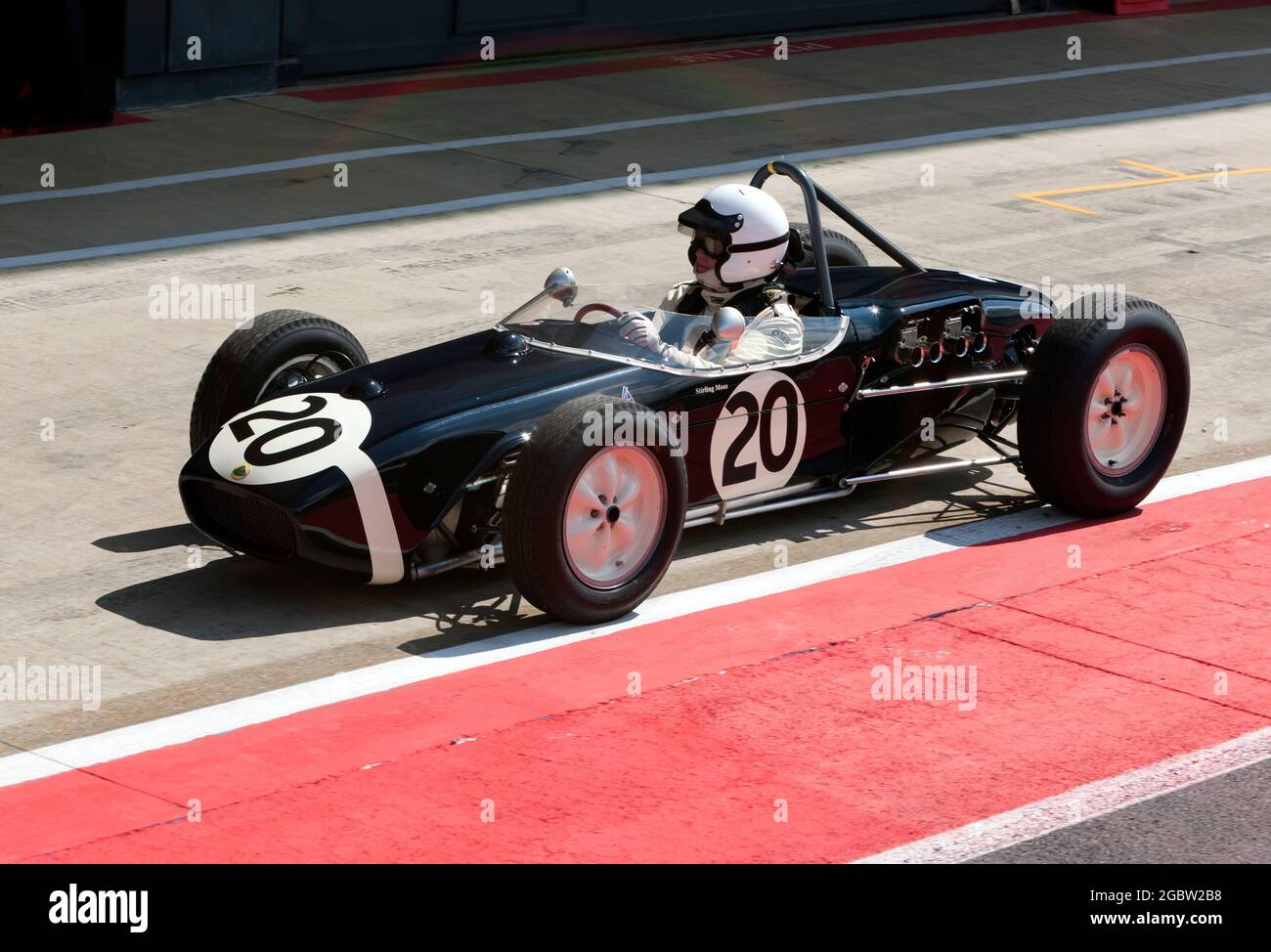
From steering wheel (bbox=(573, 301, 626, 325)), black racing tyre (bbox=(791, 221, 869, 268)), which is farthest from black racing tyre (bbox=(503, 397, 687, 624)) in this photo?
black racing tyre (bbox=(791, 221, 869, 268))

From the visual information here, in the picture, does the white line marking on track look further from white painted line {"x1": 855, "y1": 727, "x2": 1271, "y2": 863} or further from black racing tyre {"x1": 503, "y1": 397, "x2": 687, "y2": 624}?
white painted line {"x1": 855, "y1": 727, "x2": 1271, "y2": 863}

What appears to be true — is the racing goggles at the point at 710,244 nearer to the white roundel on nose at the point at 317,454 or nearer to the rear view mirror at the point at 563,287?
the rear view mirror at the point at 563,287

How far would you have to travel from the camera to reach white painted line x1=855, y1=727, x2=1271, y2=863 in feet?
19.7

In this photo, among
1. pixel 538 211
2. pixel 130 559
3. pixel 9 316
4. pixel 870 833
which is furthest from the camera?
pixel 538 211

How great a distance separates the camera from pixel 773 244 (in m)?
8.70

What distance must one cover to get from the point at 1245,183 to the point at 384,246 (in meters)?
7.21

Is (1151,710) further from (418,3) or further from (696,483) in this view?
(418,3)

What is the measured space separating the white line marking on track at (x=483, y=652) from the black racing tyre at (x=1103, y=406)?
0.29 m

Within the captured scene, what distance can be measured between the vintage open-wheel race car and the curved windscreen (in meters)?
0.01

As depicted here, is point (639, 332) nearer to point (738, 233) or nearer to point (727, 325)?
point (727, 325)

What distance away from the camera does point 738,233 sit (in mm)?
8625

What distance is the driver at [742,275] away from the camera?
8391mm
